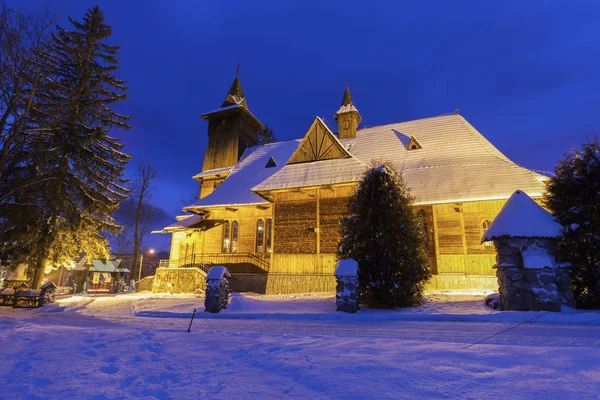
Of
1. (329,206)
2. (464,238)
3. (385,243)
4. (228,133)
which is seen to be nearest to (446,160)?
(464,238)

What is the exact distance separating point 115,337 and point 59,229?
14.2 metres

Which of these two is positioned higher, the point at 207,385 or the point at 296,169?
the point at 296,169

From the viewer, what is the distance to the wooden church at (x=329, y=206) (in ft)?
58.8

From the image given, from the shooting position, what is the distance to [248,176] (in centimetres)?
2628

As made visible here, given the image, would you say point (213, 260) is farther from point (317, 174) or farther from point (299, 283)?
point (317, 174)

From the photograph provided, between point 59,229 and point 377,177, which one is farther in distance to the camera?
point 59,229

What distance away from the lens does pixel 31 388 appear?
3449mm

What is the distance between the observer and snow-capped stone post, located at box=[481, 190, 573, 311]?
10.0 metres

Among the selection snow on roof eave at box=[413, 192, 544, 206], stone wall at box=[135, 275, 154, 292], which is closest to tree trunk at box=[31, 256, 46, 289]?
stone wall at box=[135, 275, 154, 292]

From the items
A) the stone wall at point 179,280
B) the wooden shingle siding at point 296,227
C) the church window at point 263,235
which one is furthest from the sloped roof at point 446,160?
the stone wall at point 179,280

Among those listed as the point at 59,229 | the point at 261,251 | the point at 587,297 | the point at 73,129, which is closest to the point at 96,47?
the point at 73,129

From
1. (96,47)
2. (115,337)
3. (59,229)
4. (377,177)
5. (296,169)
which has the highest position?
(96,47)

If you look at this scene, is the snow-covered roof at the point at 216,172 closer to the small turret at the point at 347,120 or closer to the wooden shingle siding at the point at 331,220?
the small turret at the point at 347,120

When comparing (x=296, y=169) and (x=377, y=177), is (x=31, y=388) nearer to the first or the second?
(x=377, y=177)
